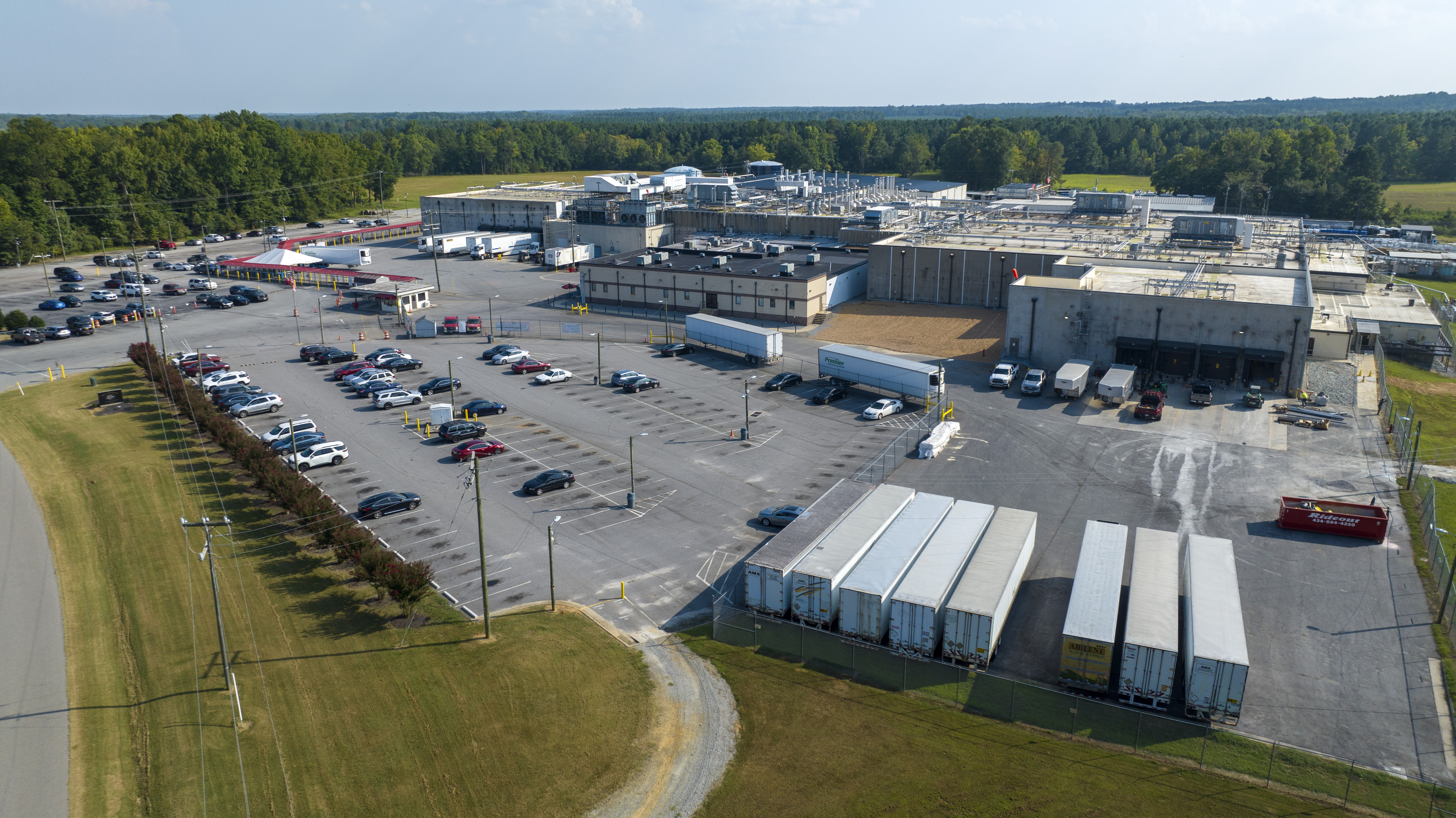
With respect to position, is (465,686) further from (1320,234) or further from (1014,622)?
(1320,234)


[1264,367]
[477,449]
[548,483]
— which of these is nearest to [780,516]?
[548,483]

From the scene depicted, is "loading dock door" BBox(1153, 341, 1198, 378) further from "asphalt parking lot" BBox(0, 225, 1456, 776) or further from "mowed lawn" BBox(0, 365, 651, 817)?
"mowed lawn" BBox(0, 365, 651, 817)

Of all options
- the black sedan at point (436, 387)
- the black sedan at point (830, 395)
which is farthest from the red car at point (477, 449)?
the black sedan at point (830, 395)

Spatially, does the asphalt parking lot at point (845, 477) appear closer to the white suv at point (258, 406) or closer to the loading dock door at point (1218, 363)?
the white suv at point (258, 406)

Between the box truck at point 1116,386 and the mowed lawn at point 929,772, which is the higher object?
the box truck at point 1116,386

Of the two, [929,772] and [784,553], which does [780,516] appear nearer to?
[784,553]

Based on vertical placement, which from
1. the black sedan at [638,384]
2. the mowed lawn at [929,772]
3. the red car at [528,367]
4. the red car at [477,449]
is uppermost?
the red car at [528,367]
